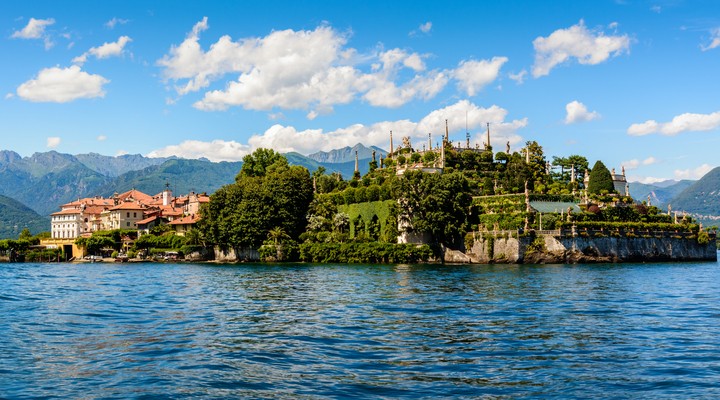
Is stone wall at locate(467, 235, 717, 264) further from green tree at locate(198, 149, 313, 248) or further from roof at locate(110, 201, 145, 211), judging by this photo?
roof at locate(110, 201, 145, 211)

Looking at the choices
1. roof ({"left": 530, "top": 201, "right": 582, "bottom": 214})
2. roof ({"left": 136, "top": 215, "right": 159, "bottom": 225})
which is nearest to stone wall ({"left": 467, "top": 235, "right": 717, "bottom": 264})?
roof ({"left": 530, "top": 201, "right": 582, "bottom": 214})

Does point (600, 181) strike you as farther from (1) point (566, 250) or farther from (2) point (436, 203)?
(2) point (436, 203)

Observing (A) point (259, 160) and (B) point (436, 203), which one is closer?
(B) point (436, 203)

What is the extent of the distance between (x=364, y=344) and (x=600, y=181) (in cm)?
8509

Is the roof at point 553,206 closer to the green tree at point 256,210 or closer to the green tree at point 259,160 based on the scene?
the green tree at point 256,210

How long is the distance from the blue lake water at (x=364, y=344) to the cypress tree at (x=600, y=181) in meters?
59.0

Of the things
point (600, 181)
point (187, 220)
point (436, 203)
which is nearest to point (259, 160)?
point (187, 220)

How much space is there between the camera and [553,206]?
303 feet

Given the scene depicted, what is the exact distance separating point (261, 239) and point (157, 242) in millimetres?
28273

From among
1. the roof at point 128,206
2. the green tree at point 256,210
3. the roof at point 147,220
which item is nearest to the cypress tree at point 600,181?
the green tree at point 256,210

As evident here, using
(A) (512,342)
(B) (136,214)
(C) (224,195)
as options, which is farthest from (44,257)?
(A) (512,342)

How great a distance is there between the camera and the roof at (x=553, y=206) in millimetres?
90700

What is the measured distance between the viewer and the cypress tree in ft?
334

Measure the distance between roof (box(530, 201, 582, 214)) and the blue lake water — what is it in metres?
45.5
